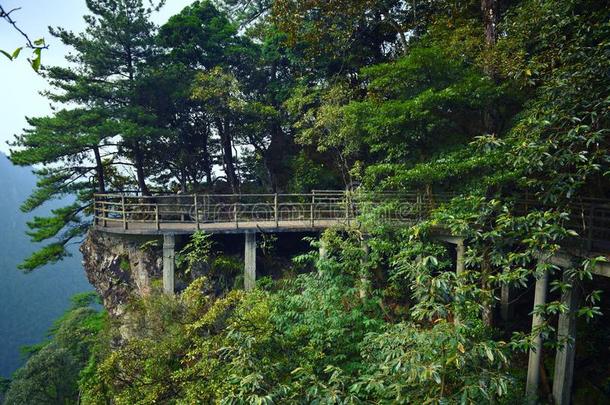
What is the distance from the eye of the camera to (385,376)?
431 centimetres

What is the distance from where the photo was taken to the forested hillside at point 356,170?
185 inches

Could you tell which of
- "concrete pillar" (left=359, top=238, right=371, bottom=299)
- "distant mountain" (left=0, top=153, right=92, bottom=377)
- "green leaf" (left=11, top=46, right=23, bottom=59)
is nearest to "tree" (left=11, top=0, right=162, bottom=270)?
"concrete pillar" (left=359, top=238, right=371, bottom=299)

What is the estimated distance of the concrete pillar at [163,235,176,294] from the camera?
11.0 metres

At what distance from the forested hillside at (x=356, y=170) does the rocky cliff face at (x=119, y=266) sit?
1015 mm

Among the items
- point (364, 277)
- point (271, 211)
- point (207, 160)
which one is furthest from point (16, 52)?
point (207, 160)

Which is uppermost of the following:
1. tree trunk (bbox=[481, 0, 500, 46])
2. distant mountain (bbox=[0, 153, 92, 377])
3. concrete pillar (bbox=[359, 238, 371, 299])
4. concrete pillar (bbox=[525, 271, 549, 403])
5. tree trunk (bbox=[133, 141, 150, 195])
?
tree trunk (bbox=[481, 0, 500, 46])

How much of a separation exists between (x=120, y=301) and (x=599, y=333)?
14.4 metres

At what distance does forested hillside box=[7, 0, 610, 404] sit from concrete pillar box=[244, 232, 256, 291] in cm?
72

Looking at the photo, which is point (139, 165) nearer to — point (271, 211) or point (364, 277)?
point (271, 211)

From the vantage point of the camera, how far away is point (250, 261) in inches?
447

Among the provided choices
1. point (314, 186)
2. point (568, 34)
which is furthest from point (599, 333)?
point (314, 186)

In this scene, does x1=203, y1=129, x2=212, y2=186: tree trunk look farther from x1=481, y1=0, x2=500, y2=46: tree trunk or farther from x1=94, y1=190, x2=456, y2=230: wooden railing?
x1=481, y1=0, x2=500, y2=46: tree trunk

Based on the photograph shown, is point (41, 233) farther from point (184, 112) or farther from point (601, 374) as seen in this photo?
point (601, 374)

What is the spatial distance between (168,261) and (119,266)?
3324 millimetres
